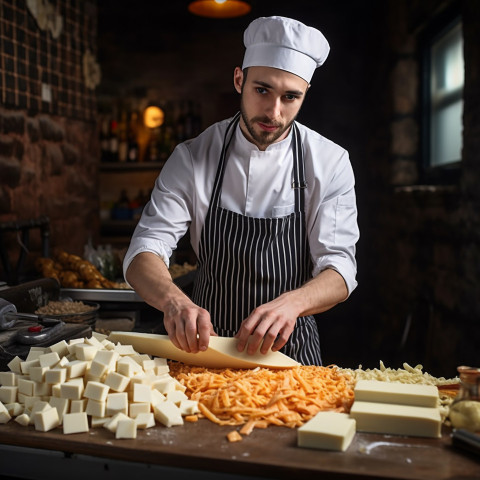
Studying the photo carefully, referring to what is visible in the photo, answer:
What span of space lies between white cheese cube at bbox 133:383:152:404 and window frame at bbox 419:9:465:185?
3.09m

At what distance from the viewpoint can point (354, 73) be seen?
245 inches

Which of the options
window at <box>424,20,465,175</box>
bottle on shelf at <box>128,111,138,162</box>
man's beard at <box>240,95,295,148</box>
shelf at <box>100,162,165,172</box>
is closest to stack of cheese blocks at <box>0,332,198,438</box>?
man's beard at <box>240,95,295,148</box>

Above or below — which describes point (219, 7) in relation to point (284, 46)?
above

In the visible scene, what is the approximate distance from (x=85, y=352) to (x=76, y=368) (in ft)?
0.24

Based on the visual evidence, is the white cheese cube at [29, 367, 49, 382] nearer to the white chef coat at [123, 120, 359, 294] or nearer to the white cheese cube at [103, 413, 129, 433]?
the white cheese cube at [103, 413, 129, 433]

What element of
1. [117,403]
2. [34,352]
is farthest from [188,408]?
[34,352]

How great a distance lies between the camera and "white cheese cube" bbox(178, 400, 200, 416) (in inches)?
58.0

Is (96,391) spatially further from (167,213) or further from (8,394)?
(167,213)

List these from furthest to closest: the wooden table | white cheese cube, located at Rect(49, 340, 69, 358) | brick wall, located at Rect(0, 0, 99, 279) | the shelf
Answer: the shelf → brick wall, located at Rect(0, 0, 99, 279) → white cheese cube, located at Rect(49, 340, 69, 358) → the wooden table

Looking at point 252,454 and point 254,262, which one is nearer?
point 252,454

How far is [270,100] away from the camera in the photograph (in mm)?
2168

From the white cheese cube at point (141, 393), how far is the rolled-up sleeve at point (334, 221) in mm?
927

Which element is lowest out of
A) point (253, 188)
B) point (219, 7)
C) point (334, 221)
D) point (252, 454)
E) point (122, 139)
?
point (252, 454)

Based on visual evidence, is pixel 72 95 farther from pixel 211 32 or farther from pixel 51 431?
pixel 51 431
